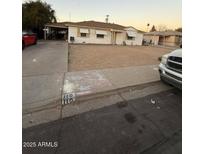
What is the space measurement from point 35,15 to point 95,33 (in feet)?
26.6

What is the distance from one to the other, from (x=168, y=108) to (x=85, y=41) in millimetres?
18021

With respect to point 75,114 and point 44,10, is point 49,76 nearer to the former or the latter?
point 75,114

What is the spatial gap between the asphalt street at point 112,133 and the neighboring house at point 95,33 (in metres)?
17.5

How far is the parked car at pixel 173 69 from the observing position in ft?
11.8

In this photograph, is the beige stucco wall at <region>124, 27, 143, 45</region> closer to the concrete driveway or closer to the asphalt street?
the concrete driveway

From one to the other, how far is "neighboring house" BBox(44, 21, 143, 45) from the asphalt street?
57.4 feet

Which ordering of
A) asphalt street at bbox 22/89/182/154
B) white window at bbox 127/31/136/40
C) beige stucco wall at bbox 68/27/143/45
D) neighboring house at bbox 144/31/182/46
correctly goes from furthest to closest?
1. neighboring house at bbox 144/31/182/46
2. white window at bbox 127/31/136/40
3. beige stucco wall at bbox 68/27/143/45
4. asphalt street at bbox 22/89/182/154

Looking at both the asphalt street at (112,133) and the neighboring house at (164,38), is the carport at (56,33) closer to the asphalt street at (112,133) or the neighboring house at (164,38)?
the neighboring house at (164,38)

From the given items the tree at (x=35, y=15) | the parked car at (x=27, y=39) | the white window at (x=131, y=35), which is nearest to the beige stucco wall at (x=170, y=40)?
the white window at (x=131, y=35)

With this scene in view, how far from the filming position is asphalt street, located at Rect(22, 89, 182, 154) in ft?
6.40

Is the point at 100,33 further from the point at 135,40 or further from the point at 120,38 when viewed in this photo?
the point at 135,40

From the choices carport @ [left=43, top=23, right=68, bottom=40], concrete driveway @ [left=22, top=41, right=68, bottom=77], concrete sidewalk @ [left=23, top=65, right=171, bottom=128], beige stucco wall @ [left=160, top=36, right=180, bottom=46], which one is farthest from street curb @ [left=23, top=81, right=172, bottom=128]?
beige stucco wall @ [left=160, top=36, right=180, bottom=46]

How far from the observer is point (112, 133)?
2256mm

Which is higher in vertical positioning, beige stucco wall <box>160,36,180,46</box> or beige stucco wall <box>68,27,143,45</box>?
beige stucco wall <box>160,36,180,46</box>
